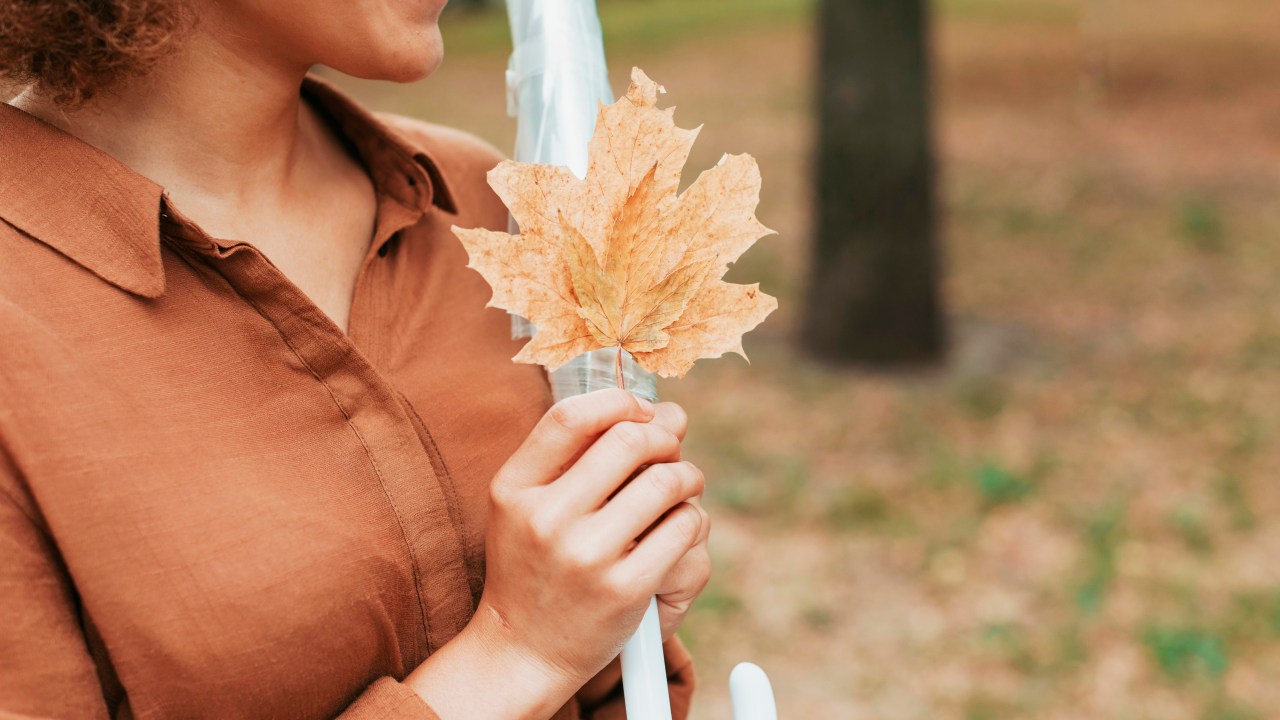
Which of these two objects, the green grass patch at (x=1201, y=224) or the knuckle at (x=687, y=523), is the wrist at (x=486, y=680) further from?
the green grass patch at (x=1201, y=224)

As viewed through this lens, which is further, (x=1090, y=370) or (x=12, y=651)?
(x=1090, y=370)

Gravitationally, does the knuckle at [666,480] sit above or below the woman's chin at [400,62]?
below

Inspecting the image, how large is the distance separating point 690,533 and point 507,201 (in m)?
0.40

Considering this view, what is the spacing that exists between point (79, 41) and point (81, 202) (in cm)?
20

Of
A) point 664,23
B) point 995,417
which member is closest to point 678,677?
point 995,417

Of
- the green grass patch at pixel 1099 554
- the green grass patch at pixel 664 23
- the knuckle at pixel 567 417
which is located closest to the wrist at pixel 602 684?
the knuckle at pixel 567 417

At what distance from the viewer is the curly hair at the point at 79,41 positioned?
4.26 feet

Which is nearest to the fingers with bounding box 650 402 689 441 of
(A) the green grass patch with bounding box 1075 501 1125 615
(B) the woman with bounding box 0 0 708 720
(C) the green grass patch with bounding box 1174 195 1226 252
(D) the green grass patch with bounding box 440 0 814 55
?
(B) the woman with bounding box 0 0 708 720

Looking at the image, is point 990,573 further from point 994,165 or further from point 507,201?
point 994,165

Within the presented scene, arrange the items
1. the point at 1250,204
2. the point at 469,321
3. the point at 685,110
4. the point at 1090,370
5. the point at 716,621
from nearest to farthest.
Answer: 1. the point at 469,321
2. the point at 716,621
3. the point at 1090,370
4. the point at 1250,204
5. the point at 685,110

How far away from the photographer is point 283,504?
1.23 metres

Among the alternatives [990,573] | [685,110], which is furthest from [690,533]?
[685,110]

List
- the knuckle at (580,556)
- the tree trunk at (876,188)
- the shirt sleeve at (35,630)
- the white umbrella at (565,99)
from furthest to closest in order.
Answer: the tree trunk at (876,188) → the white umbrella at (565,99) → the knuckle at (580,556) → the shirt sleeve at (35,630)

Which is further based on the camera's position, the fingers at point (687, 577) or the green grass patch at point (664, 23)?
the green grass patch at point (664, 23)
